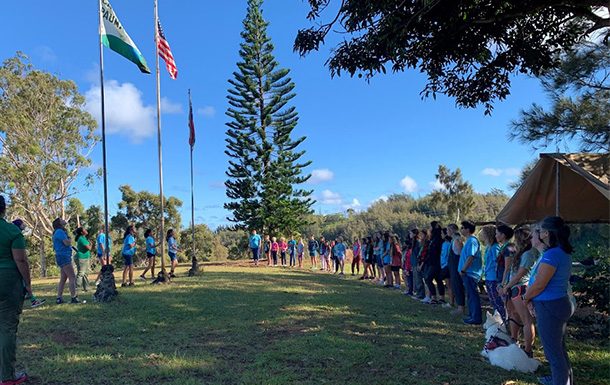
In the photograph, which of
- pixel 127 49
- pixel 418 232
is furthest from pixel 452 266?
pixel 127 49

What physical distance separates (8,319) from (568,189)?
853cm

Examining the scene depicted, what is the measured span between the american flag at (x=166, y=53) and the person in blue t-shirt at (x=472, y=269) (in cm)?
959

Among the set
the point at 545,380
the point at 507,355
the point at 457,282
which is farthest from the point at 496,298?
the point at 545,380

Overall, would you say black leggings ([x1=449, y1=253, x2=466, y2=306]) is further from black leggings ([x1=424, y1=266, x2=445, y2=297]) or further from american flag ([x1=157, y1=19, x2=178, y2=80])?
american flag ([x1=157, y1=19, x2=178, y2=80])

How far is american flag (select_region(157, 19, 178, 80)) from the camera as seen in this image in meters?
12.2

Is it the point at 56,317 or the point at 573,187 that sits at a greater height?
the point at 573,187

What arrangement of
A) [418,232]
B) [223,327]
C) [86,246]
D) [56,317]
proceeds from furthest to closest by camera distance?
1. [418,232]
2. [86,246]
3. [56,317]
4. [223,327]

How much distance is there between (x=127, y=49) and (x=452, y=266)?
7.94 meters

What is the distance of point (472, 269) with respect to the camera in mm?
6707

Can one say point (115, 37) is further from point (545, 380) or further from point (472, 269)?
point (545, 380)

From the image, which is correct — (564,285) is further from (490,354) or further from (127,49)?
(127,49)

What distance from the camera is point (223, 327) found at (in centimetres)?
650

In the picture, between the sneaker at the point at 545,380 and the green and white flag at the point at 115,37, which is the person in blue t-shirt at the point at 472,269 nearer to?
the sneaker at the point at 545,380

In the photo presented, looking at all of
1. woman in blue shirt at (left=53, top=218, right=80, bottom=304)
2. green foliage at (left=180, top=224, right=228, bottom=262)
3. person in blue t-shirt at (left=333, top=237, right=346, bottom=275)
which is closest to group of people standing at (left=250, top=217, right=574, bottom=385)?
person in blue t-shirt at (left=333, top=237, right=346, bottom=275)
